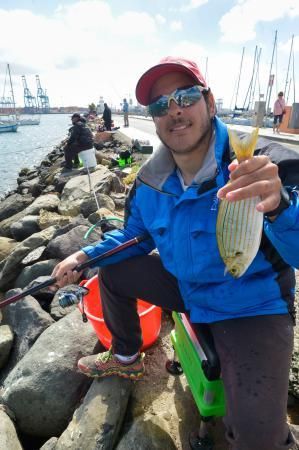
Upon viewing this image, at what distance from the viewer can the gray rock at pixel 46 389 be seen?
9.48 feet

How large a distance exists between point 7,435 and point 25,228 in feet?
18.7

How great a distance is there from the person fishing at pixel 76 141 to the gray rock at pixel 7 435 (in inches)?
429

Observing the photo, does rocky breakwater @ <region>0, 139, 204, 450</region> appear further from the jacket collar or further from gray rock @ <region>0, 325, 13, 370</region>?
the jacket collar

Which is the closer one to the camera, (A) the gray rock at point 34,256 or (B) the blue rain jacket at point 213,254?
(B) the blue rain jacket at point 213,254

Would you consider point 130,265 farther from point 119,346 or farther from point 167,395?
point 167,395

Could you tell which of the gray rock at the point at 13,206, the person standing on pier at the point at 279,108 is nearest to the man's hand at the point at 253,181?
the gray rock at the point at 13,206

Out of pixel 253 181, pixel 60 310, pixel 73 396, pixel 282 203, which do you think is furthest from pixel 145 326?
pixel 253 181

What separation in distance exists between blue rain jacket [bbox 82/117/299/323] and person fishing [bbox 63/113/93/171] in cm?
1083

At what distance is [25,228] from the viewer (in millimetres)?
7812

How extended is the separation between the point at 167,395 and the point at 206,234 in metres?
1.50

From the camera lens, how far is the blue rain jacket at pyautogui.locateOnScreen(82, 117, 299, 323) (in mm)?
2055

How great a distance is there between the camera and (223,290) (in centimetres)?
211

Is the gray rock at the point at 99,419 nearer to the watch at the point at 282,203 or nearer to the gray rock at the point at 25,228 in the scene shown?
the watch at the point at 282,203

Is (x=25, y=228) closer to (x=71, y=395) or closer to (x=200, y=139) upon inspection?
(x=71, y=395)
